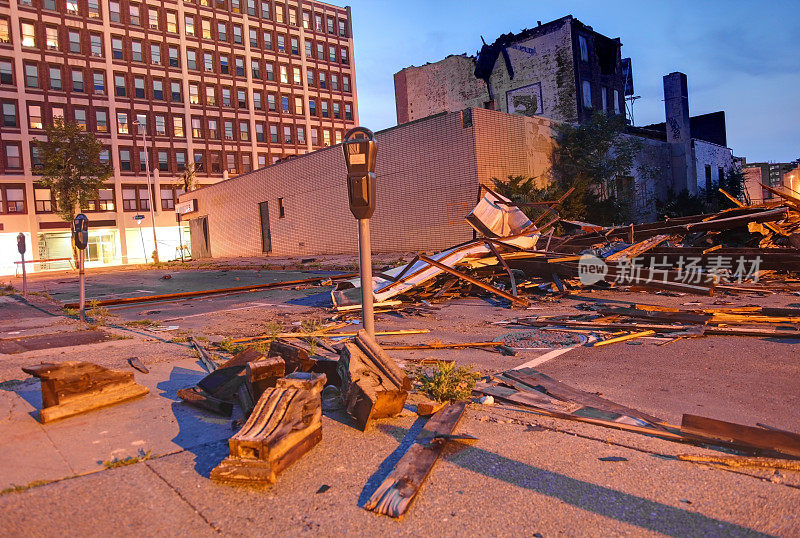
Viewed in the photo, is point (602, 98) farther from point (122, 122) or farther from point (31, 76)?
point (31, 76)

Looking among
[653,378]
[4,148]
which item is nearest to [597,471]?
[653,378]

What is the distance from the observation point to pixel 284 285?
52.9 ft

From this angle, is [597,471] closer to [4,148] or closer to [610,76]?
[610,76]

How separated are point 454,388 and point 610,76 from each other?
38.7 metres


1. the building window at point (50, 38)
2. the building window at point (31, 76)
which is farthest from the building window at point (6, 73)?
the building window at point (50, 38)

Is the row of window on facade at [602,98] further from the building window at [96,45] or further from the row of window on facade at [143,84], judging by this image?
the building window at [96,45]

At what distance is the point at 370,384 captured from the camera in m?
3.86

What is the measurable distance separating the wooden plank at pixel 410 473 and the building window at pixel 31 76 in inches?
2396

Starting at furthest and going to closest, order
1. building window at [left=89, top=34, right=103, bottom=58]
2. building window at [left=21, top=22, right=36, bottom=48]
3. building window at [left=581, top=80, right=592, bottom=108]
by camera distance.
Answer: building window at [left=89, top=34, right=103, bottom=58] → building window at [left=21, top=22, right=36, bottom=48] → building window at [left=581, top=80, right=592, bottom=108]

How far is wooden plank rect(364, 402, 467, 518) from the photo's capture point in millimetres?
2615

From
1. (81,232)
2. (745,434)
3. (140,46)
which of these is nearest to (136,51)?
(140,46)

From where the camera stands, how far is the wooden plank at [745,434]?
10.2 feet

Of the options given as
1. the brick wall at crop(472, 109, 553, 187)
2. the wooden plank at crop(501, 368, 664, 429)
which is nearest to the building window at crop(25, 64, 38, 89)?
the brick wall at crop(472, 109, 553, 187)

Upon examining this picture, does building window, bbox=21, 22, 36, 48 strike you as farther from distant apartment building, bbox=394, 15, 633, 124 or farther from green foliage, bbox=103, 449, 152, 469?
green foliage, bbox=103, 449, 152, 469
